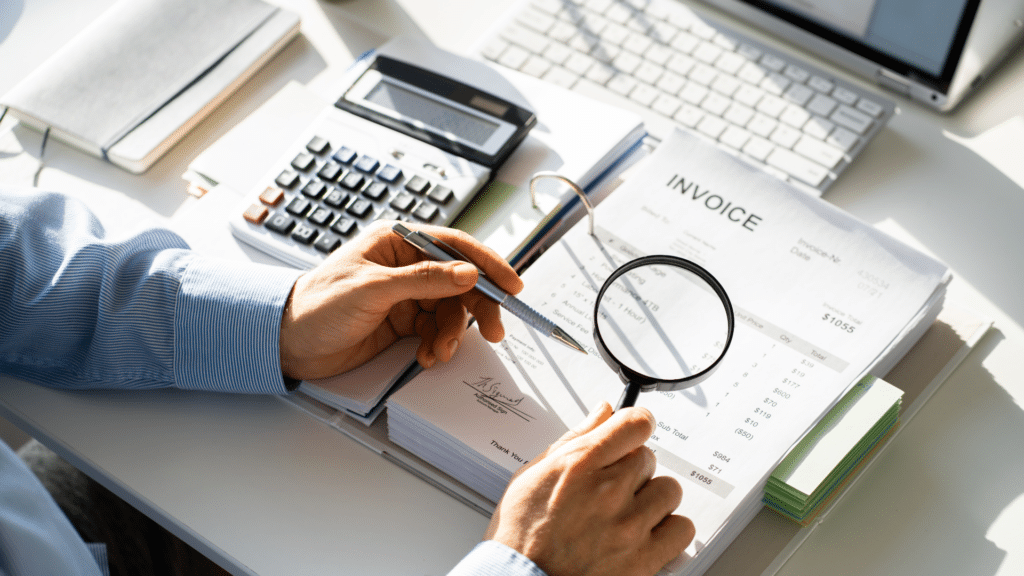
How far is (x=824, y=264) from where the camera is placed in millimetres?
828

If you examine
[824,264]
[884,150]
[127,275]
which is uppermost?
[884,150]

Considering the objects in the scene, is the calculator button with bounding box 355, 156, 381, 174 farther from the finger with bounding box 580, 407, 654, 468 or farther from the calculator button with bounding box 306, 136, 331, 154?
the finger with bounding box 580, 407, 654, 468

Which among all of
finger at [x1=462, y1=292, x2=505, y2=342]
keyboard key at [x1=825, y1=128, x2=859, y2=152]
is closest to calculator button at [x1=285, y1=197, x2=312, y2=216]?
finger at [x1=462, y1=292, x2=505, y2=342]

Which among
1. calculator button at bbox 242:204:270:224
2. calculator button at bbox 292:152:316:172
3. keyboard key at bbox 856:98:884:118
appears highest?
keyboard key at bbox 856:98:884:118

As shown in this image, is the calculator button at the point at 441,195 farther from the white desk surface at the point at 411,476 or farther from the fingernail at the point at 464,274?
the white desk surface at the point at 411,476

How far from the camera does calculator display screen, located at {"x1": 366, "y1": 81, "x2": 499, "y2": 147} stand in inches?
38.4

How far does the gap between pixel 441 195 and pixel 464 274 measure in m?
0.17

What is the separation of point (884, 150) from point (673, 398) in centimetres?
50

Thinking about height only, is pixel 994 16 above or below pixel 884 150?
above

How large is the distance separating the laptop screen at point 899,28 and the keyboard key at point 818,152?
0.16 metres

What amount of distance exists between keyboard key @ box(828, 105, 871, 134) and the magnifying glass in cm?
38

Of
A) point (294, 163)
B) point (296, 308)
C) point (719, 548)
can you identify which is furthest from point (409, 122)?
point (719, 548)

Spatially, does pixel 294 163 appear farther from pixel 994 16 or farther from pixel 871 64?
pixel 994 16

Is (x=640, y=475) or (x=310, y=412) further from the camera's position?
(x=310, y=412)
